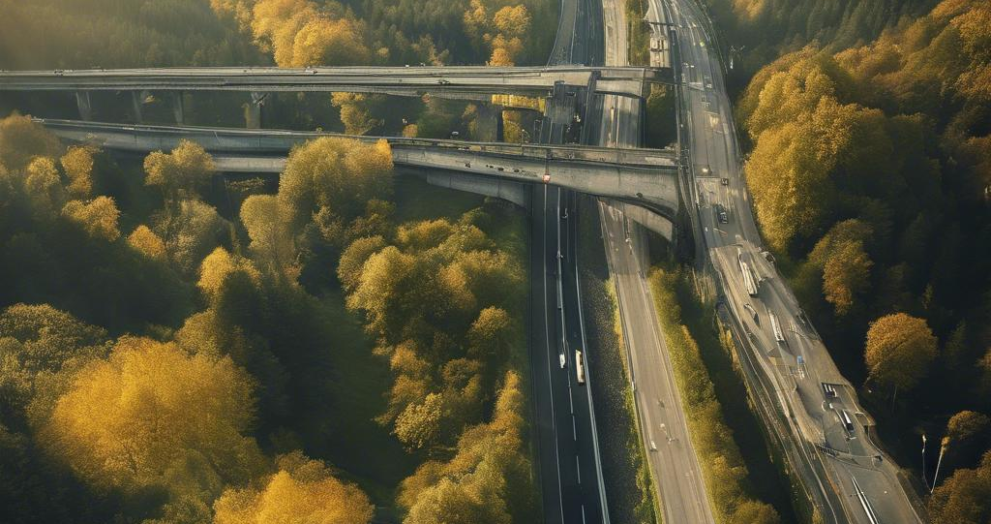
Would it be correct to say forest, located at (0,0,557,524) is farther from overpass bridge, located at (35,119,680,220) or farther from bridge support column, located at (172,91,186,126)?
bridge support column, located at (172,91,186,126)

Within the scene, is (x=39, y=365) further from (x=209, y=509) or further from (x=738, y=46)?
(x=738, y=46)

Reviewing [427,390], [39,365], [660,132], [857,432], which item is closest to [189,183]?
[39,365]

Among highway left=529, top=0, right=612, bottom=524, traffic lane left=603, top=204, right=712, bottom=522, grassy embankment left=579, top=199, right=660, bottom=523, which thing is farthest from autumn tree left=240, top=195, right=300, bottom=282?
traffic lane left=603, top=204, right=712, bottom=522

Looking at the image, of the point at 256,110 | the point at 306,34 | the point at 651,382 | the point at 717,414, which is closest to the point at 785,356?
the point at 717,414

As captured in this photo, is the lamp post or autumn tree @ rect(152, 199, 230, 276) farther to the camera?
autumn tree @ rect(152, 199, 230, 276)

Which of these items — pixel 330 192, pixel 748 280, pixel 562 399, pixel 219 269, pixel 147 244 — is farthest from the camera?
pixel 330 192

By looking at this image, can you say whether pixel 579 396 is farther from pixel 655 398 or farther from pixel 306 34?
pixel 306 34
